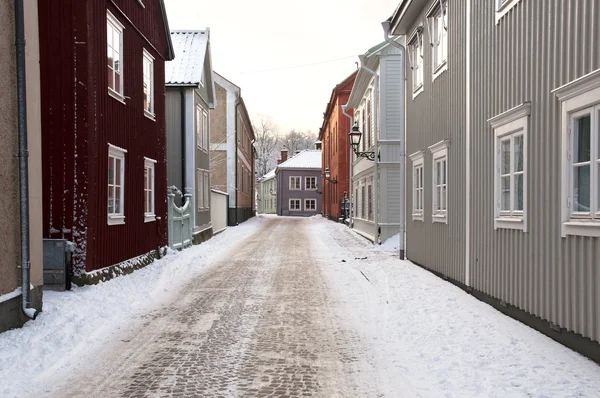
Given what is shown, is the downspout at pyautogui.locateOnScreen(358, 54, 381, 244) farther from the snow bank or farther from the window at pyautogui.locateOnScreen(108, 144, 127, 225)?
the window at pyautogui.locateOnScreen(108, 144, 127, 225)

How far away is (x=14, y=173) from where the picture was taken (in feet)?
19.8

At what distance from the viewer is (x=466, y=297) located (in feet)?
25.6

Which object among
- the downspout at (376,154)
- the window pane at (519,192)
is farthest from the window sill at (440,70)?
the downspout at (376,154)

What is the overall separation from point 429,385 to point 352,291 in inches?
181

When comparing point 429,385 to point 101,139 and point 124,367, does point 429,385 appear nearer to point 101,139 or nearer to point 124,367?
point 124,367

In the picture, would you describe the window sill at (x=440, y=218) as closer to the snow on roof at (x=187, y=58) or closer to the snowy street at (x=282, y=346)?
the snowy street at (x=282, y=346)

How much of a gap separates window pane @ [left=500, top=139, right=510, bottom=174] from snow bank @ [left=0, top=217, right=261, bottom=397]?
506 centimetres

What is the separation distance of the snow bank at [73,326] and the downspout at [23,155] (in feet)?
1.64

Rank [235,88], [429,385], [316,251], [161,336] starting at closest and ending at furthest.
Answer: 1. [429,385]
2. [161,336]
3. [316,251]
4. [235,88]

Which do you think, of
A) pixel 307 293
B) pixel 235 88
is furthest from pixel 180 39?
pixel 307 293

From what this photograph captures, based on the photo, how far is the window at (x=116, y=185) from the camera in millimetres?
9945

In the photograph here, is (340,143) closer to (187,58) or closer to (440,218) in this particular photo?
(187,58)

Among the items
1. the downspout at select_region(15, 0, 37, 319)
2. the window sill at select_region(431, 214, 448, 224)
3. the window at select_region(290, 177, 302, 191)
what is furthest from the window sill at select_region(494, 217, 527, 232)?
the window at select_region(290, 177, 302, 191)

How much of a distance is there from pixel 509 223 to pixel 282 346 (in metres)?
3.16
